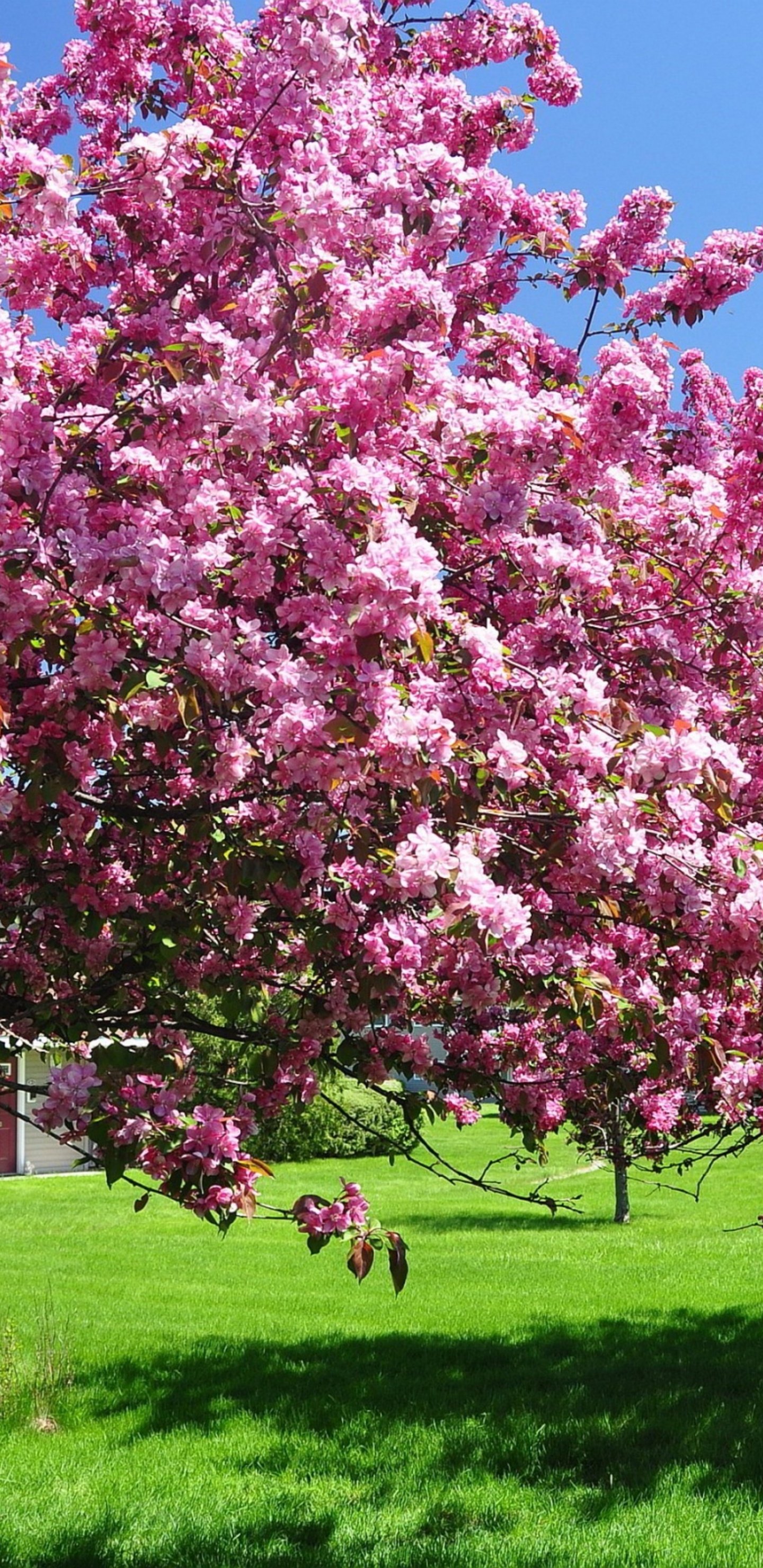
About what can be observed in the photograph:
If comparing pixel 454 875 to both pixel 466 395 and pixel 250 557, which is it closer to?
pixel 250 557

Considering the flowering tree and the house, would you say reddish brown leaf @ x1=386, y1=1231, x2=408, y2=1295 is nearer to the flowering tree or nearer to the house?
the flowering tree

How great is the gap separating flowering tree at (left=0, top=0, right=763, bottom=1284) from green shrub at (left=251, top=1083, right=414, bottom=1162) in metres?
20.7

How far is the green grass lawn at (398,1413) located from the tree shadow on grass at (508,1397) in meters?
0.03

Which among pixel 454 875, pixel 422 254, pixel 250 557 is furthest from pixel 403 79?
pixel 454 875

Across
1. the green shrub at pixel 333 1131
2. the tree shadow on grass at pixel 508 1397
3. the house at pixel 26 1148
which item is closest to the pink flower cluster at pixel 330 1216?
the tree shadow on grass at pixel 508 1397

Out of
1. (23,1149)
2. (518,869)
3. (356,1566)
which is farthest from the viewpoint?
(23,1149)

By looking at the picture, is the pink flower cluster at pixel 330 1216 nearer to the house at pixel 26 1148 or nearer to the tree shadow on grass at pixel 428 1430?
the tree shadow on grass at pixel 428 1430

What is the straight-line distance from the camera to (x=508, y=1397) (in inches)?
334

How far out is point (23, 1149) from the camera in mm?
26875

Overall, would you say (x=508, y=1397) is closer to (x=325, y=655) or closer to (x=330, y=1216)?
(x=330, y=1216)

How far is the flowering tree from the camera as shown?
3.28 metres

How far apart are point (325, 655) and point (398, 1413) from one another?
21.9 feet

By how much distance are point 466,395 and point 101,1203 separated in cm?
2036

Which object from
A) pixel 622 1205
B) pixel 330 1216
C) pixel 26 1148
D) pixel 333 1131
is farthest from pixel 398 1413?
pixel 26 1148
